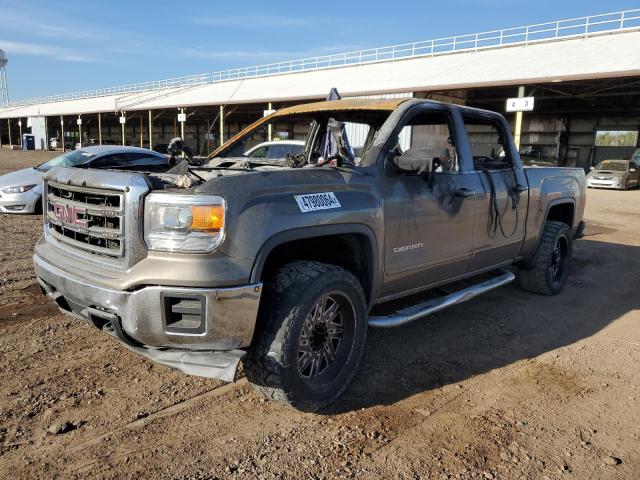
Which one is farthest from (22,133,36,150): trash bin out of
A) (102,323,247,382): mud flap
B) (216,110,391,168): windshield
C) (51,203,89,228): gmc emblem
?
(102,323,247,382): mud flap

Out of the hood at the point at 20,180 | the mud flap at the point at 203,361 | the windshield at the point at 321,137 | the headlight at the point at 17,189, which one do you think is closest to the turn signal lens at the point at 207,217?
the mud flap at the point at 203,361

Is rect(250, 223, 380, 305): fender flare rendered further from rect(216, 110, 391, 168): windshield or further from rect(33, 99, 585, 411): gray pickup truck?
rect(216, 110, 391, 168): windshield

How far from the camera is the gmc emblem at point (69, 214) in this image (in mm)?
3180

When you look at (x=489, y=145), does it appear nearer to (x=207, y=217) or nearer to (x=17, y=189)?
(x=207, y=217)

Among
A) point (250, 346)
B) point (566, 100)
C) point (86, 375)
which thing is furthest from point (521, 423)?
point (566, 100)

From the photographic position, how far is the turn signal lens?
2740 millimetres

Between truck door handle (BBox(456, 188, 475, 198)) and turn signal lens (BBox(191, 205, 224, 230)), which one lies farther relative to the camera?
truck door handle (BBox(456, 188, 475, 198))

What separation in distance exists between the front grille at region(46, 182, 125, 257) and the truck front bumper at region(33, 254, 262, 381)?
0.27 meters

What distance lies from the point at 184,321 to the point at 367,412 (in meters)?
1.32

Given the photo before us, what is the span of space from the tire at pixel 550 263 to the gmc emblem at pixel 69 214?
470 cm

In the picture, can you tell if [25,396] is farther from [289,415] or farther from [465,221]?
[465,221]

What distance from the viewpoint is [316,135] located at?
4.88m

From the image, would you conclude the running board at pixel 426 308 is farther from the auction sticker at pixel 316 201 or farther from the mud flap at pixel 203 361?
the mud flap at pixel 203 361

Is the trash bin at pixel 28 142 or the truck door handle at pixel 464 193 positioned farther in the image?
the trash bin at pixel 28 142
